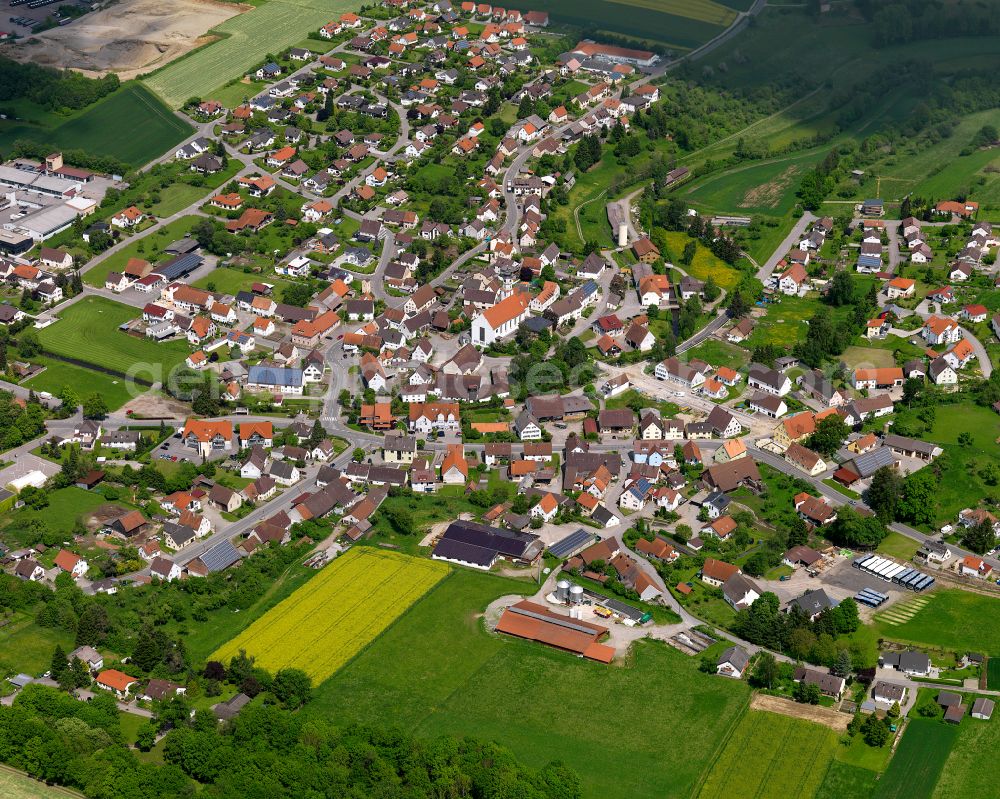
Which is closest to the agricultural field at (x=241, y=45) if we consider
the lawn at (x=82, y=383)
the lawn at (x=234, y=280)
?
the lawn at (x=234, y=280)

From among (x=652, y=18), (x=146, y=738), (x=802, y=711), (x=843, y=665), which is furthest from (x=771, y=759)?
(x=652, y=18)

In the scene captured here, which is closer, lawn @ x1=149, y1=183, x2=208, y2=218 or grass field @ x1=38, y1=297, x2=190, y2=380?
grass field @ x1=38, y1=297, x2=190, y2=380

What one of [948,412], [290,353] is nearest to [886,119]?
[948,412]

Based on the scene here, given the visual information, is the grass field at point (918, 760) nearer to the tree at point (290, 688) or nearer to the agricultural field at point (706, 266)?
the tree at point (290, 688)

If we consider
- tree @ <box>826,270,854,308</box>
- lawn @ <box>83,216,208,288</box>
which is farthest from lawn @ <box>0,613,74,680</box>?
tree @ <box>826,270,854,308</box>

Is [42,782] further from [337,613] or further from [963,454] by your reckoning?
[963,454]

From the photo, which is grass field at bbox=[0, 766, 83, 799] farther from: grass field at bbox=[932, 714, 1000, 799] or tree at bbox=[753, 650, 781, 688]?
grass field at bbox=[932, 714, 1000, 799]

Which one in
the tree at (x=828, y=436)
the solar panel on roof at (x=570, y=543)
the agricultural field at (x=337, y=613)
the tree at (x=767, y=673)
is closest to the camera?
the tree at (x=767, y=673)
